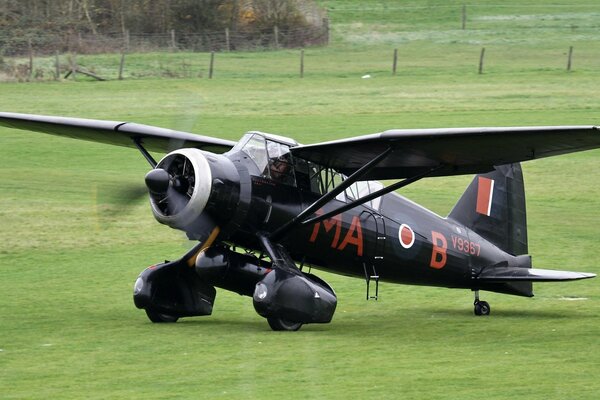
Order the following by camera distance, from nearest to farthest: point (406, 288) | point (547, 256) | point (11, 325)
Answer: point (11, 325) < point (406, 288) < point (547, 256)

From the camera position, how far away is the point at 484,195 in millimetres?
20656

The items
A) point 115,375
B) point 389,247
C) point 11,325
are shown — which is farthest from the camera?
point 389,247

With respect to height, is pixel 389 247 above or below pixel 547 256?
above

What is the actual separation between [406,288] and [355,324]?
389 centimetres

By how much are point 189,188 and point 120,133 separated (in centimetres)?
344

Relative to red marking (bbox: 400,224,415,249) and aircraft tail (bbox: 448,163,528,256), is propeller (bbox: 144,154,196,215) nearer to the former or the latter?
red marking (bbox: 400,224,415,249)

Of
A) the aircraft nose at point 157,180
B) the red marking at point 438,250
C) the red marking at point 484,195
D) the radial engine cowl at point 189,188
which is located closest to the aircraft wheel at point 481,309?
the red marking at point 438,250

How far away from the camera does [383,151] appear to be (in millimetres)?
17453

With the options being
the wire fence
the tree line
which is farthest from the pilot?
the tree line

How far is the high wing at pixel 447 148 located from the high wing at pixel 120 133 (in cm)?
217

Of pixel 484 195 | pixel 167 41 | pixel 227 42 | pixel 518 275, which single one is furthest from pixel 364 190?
pixel 167 41

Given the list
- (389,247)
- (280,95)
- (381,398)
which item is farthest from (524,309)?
(280,95)

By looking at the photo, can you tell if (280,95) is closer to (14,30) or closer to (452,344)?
(14,30)

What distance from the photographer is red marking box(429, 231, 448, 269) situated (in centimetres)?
1939
